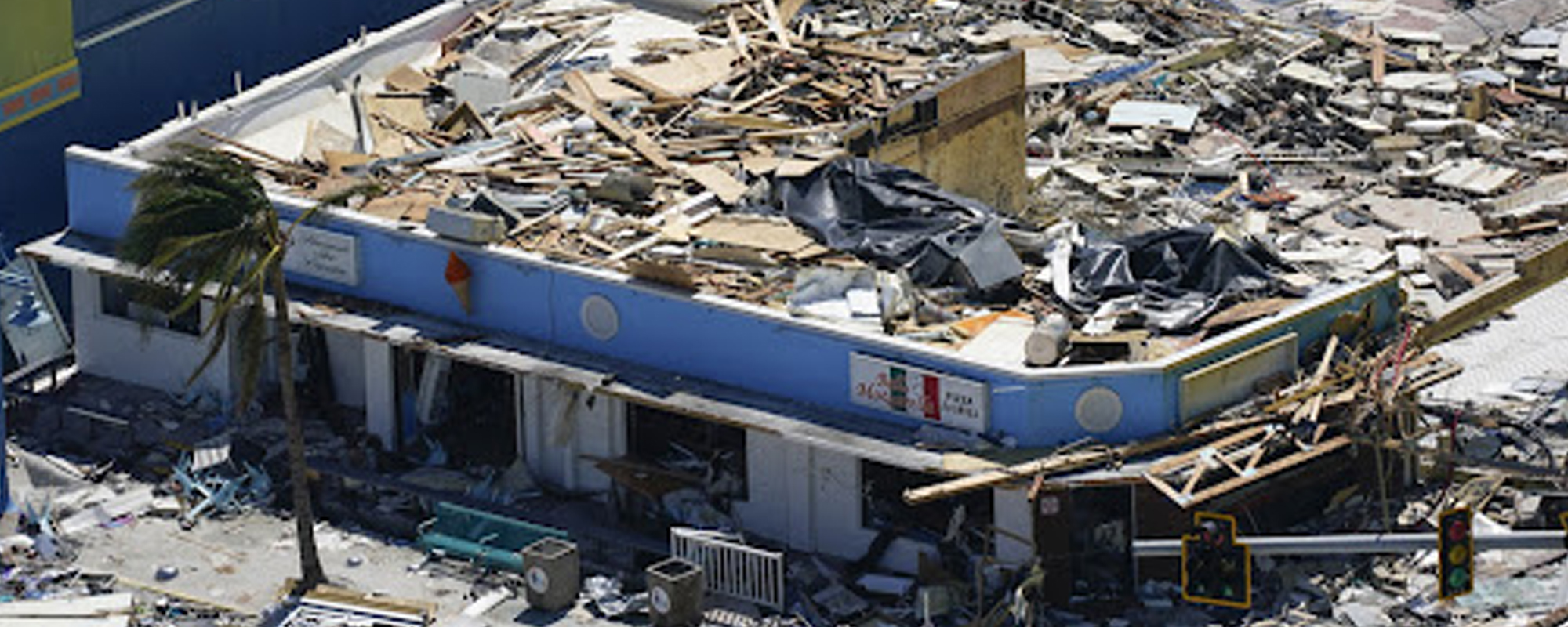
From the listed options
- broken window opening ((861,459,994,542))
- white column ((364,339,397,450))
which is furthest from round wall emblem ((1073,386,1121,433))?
white column ((364,339,397,450))

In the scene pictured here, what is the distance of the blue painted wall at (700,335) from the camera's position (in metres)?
48.1

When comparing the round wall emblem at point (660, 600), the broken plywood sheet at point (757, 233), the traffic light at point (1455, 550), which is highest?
the traffic light at point (1455, 550)

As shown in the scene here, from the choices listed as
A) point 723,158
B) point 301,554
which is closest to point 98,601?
point 301,554

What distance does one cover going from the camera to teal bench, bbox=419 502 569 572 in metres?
51.4

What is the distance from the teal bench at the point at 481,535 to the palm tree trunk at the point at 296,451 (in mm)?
1802

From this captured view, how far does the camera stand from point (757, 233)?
2078 inches

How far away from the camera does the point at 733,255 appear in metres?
51.9

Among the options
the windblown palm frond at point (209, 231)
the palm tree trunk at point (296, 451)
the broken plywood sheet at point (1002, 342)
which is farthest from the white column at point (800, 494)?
the windblown palm frond at point (209, 231)

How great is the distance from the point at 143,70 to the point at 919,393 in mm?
18428

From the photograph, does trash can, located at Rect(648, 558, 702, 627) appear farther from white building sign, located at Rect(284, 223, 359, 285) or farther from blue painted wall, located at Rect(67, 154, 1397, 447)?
white building sign, located at Rect(284, 223, 359, 285)

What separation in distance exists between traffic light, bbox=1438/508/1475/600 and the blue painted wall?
9.40 m

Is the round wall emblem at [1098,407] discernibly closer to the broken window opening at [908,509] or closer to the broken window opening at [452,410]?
the broken window opening at [908,509]

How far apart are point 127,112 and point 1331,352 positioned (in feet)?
71.4

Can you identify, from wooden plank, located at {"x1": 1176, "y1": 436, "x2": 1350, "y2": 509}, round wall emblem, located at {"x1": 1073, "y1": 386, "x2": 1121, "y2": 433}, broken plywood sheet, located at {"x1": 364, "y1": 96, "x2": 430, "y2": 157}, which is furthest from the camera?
broken plywood sheet, located at {"x1": 364, "y1": 96, "x2": 430, "y2": 157}
